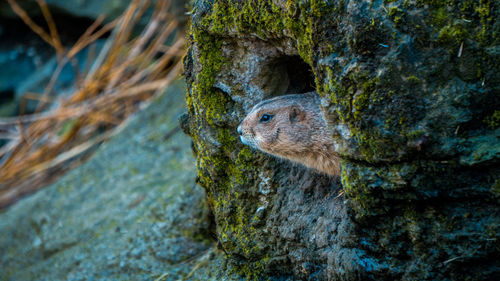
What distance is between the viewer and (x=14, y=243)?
597cm

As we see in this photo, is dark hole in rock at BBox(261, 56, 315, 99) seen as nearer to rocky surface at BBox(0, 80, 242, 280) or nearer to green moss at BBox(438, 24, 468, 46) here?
green moss at BBox(438, 24, 468, 46)

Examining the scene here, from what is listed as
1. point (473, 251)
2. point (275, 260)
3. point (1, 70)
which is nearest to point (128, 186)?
point (275, 260)

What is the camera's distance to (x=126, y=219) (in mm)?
4945

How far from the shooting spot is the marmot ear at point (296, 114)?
10.2ft

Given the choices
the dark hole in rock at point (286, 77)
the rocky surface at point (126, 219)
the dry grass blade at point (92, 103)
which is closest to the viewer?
the dark hole in rock at point (286, 77)

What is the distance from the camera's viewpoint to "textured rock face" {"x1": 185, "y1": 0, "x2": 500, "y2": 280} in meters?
2.08

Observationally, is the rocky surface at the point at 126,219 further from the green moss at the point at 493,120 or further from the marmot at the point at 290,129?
the green moss at the point at 493,120

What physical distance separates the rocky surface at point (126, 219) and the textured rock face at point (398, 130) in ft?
4.17

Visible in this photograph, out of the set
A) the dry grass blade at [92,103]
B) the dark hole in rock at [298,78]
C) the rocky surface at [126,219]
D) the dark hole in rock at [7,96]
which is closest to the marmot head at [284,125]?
the dark hole in rock at [298,78]

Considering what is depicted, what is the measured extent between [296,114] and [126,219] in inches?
105

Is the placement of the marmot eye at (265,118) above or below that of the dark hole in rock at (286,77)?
below

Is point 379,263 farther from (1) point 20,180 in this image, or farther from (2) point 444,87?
(1) point 20,180

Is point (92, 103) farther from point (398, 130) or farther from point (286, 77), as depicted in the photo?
point (398, 130)

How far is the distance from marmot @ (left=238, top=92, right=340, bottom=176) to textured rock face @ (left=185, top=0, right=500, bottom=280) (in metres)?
0.28
